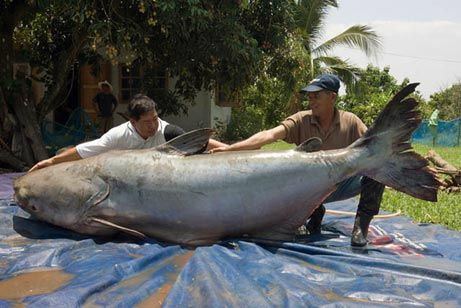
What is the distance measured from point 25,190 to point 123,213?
825 mm

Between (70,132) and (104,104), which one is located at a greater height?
(104,104)

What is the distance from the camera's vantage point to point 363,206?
3.86 m

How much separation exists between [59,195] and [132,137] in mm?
843

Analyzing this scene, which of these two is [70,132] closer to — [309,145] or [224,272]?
[309,145]

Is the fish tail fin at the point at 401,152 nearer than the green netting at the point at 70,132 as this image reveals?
Yes

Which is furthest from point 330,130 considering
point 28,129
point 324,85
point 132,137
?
point 28,129

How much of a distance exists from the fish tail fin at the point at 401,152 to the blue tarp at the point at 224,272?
1.50ft

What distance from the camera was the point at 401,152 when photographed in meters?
3.51

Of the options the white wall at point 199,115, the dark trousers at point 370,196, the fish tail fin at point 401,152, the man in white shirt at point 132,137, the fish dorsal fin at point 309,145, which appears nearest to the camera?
the fish tail fin at point 401,152

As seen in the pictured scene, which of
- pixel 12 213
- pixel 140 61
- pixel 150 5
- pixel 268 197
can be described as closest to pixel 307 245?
pixel 268 197

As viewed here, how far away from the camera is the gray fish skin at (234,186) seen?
353 centimetres

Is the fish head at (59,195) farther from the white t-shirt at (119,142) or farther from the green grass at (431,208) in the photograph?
the green grass at (431,208)

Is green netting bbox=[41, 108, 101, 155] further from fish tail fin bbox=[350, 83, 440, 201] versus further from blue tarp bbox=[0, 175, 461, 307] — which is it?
fish tail fin bbox=[350, 83, 440, 201]

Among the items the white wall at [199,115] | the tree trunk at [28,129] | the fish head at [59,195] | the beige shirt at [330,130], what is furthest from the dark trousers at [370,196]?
the white wall at [199,115]
